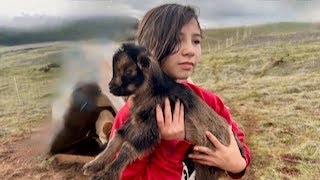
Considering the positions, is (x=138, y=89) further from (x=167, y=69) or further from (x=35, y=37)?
(x=35, y=37)

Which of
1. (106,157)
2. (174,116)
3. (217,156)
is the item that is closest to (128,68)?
(174,116)

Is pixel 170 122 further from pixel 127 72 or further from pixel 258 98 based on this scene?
pixel 258 98

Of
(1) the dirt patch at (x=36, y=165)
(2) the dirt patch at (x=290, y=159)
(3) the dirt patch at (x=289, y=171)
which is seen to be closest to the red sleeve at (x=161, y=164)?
(3) the dirt patch at (x=289, y=171)

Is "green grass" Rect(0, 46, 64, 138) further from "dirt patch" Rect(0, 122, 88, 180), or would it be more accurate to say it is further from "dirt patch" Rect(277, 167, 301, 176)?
"dirt patch" Rect(277, 167, 301, 176)

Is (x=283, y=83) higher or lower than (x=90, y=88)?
lower

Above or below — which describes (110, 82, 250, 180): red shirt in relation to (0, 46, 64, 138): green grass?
above

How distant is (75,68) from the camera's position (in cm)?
397

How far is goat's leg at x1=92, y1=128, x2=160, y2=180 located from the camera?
2.17 metres

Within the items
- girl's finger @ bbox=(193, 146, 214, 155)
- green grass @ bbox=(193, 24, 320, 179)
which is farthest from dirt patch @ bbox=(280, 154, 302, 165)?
girl's finger @ bbox=(193, 146, 214, 155)

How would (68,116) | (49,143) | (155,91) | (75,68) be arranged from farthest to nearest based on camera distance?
(49,143)
(68,116)
(75,68)
(155,91)

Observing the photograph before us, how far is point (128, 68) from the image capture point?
222 centimetres

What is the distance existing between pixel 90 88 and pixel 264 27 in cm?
2309

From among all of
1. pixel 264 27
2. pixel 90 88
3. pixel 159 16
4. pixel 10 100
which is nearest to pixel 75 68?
pixel 90 88

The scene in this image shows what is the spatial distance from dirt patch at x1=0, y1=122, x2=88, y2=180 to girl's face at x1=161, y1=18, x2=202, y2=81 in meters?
3.48
